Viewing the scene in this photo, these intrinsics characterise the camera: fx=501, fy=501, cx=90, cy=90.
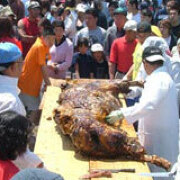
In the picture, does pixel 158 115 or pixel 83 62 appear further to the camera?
pixel 83 62

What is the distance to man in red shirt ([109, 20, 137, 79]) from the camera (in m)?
Answer: 8.83

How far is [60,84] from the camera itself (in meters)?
7.47

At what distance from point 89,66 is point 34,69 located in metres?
1.52

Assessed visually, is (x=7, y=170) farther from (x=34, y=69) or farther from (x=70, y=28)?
(x=70, y=28)

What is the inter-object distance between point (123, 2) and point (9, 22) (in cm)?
689

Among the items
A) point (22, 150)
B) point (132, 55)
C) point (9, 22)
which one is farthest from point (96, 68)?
point (22, 150)

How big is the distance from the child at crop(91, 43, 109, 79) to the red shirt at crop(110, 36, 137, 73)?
26cm

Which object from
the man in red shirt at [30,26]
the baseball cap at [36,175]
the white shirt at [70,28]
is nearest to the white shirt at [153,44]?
the man in red shirt at [30,26]

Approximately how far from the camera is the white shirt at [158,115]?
18.5ft

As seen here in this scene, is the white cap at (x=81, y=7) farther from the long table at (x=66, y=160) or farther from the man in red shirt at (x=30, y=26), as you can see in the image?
the long table at (x=66, y=160)

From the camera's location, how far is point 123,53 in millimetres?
8844

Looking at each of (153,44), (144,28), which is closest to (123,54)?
(144,28)

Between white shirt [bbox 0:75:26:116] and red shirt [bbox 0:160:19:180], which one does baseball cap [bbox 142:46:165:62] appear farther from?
red shirt [bbox 0:160:19:180]

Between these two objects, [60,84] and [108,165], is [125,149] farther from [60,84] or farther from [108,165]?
[60,84]
